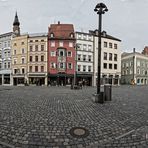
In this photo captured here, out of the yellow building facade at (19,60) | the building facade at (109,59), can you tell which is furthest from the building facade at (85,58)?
the yellow building facade at (19,60)

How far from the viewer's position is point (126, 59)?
236 feet

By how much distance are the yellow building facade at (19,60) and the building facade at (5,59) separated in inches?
Answer: 76.6

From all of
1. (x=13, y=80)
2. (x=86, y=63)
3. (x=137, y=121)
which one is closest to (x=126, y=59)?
(x=86, y=63)

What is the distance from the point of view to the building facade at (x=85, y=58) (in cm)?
5034

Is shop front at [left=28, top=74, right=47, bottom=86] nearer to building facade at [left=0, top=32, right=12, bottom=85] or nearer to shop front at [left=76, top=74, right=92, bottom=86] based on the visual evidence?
building facade at [left=0, top=32, right=12, bottom=85]

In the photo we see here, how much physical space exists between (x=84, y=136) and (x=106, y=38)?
5168 cm

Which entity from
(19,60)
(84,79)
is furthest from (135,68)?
(19,60)

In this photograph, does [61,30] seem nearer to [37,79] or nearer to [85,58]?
[85,58]

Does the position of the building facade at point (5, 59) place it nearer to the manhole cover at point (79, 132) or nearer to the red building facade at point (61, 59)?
the red building facade at point (61, 59)

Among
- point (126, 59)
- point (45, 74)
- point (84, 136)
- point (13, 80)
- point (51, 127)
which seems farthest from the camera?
point (126, 59)

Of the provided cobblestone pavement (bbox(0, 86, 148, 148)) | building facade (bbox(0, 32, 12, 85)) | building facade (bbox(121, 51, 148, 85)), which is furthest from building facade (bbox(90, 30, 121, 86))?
cobblestone pavement (bbox(0, 86, 148, 148))

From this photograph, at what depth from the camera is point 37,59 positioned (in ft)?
166

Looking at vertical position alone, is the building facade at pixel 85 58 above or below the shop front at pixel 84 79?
above

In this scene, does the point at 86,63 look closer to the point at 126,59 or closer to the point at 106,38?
the point at 106,38
